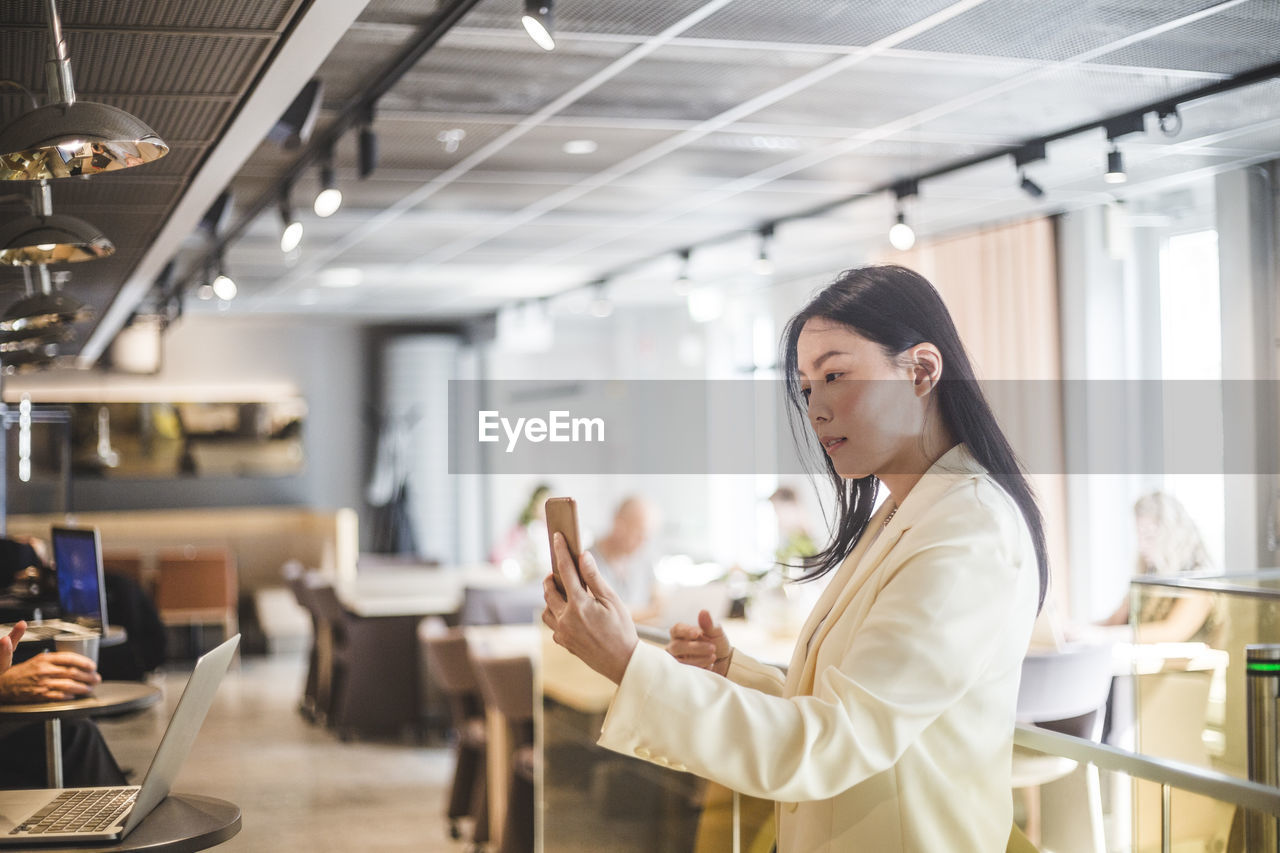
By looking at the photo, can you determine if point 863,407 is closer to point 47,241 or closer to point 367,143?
point 47,241

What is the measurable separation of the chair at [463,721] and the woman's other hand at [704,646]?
359 cm

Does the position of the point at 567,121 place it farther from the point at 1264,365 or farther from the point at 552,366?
the point at 552,366

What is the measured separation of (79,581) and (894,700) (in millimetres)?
3153

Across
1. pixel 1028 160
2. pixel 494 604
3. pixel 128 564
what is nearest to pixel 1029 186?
pixel 1028 160

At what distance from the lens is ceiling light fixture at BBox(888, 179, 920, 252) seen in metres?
5.77

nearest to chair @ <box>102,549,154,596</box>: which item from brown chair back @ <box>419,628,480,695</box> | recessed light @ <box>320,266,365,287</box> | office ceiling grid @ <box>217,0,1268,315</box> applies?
recessed light @ <box>320,266,365,287</box>

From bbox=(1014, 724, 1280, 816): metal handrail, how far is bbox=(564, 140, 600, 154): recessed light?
3.78 meters

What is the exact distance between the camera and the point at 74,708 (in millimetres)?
2809

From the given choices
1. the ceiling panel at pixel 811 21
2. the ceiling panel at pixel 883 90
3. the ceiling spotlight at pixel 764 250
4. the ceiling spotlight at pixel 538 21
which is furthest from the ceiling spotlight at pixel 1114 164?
the ceiling spotlight at pixel 538 21

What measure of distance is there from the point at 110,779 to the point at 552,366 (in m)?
8.88

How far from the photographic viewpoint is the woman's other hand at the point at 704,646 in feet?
6.57

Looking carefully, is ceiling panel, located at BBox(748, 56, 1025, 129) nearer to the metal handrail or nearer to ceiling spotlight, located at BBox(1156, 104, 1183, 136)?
ceiling spotlight, located at BBox(1156, 104, 1183, 136)

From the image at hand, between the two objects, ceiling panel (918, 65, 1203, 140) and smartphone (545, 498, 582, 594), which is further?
ceiling panel (918, 65, 1203, 140)

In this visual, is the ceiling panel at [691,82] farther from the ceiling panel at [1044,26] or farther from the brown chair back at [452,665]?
the brown chair back at [452,665]
